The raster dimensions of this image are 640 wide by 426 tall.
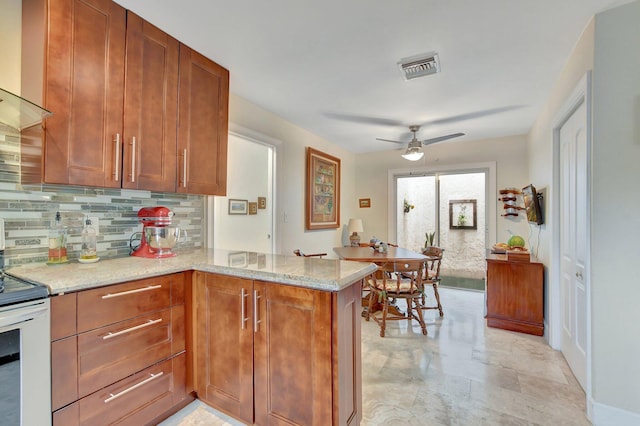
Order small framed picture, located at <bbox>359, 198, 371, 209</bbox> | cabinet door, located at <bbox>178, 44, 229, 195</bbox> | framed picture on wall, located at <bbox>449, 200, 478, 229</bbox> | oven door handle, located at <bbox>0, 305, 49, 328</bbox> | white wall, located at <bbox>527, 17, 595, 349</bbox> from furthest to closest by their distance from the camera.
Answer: small framed picture, located at <bbox>359, 198, 371, 209</bbox> → framed picture on wall, located at <bbox>449, 200, 478, 229</bbox> → cabinet door, located at <bbox>178, 44, 229, 195</bbox> → white wall, located at <bbox>527, 17, 595, 349</bbox> → oven door handle, located at <bbox>0, 305, 49, 328</bbox>

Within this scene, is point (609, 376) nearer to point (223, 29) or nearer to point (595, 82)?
point (595, 82)

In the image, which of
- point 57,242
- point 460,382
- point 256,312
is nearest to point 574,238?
point 460,382

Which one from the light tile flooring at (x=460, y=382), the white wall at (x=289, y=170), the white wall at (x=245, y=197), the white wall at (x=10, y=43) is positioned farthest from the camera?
the white wall at (x=289, y=170)

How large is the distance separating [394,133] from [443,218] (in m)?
1.91

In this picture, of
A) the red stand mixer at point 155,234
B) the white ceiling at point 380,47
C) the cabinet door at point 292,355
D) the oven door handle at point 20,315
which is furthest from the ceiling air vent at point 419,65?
the oven door handle at point 20,315

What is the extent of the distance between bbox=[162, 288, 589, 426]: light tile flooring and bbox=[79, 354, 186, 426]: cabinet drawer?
18cm

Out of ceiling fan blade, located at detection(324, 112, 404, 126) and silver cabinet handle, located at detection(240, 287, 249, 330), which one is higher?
ceiling fan blade, located at detection(324, 112, 404, 126)

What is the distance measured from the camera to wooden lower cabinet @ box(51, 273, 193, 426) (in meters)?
1.29

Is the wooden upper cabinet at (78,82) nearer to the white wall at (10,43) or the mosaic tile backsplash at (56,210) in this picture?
the white wall at (10,43)

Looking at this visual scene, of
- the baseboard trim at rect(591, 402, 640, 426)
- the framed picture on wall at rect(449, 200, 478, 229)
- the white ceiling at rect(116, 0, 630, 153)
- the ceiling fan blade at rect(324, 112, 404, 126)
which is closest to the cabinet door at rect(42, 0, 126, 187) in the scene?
the white ceiling at rect(116, 0, 630, 153)

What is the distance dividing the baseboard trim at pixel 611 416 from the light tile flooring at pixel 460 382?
7 cm

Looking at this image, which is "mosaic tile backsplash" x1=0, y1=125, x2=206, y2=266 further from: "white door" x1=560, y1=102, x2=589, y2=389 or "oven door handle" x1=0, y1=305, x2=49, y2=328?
"white door" x1=560, y1=102, x2=589, y2=389

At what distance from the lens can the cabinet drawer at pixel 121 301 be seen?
1.35 m

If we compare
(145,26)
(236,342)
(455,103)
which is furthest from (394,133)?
(236,342)
